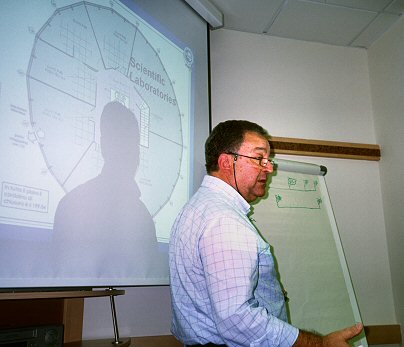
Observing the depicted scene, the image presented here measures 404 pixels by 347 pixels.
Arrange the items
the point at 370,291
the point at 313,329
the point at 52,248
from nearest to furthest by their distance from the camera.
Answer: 1. the point at 52,248
2. the point at 313,329
3. the point at 370,291

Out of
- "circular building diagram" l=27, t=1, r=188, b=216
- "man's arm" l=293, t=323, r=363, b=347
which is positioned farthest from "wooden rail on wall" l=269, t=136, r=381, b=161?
"man's arm" l=293, t=323, r=363, b=347

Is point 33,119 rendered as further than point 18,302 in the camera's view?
No

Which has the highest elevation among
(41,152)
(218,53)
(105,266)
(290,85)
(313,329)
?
(218,53)

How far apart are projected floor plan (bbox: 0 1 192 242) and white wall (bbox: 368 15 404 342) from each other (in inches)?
54.7

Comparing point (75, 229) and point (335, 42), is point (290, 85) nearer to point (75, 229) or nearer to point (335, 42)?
point (335, 42)

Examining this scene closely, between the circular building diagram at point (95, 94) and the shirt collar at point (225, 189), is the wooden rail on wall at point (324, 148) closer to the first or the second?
the circular building diagram at point (95, 94)

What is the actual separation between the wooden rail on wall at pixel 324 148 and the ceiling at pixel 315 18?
77cm

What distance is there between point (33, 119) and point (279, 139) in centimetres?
152

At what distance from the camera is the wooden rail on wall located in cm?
224

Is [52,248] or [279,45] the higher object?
[279,45]

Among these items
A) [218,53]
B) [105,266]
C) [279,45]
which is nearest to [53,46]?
[105,266]

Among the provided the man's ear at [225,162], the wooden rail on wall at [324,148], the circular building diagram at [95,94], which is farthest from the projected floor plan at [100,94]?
the wooden rail on wall at [324,148]

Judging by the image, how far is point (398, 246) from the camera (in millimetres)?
2195

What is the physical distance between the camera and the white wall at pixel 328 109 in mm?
2229
